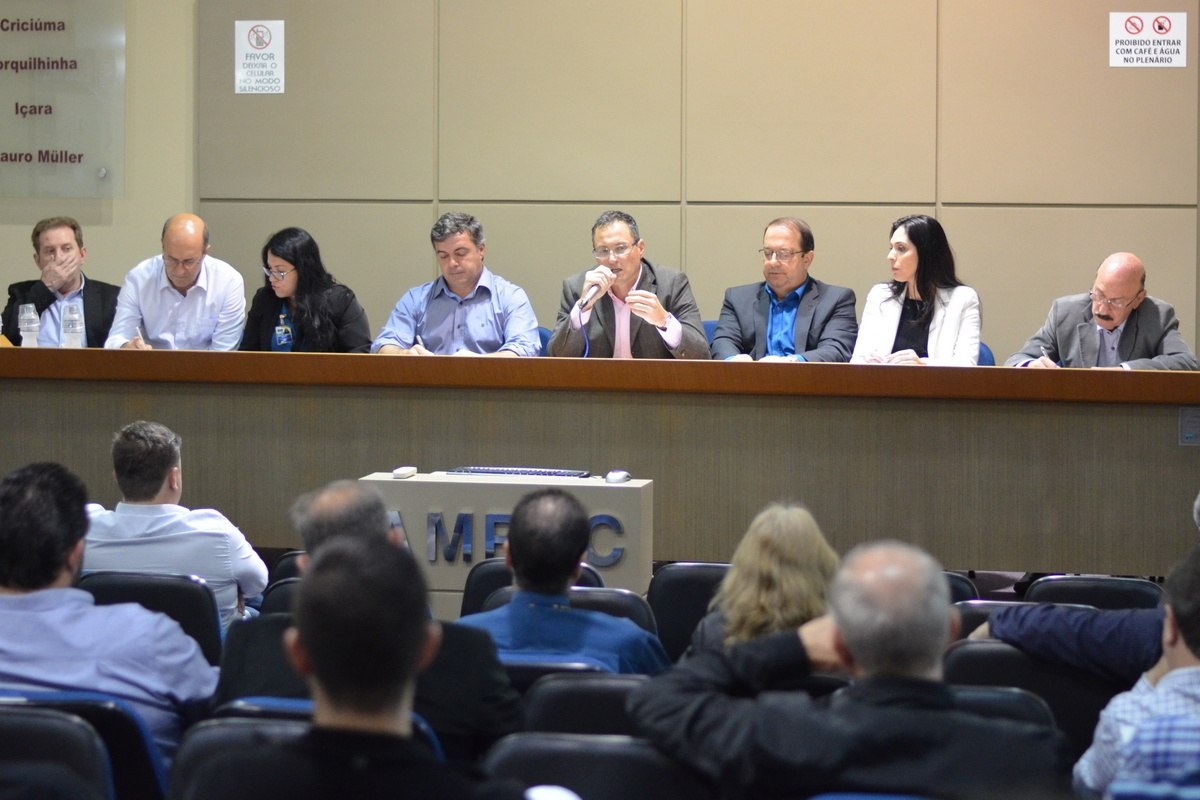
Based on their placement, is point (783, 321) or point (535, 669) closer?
point (535, 669)

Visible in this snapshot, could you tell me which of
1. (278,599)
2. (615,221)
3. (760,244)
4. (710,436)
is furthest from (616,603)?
(760,244)

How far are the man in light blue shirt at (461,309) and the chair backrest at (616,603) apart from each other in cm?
246

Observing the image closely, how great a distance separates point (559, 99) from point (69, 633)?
434 cm

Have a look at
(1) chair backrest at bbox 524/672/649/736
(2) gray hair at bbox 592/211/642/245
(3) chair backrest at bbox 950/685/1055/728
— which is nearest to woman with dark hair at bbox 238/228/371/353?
(2) gray hair at bbox 592/211/642/245

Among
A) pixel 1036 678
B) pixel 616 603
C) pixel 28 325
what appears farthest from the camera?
pixel 28 325

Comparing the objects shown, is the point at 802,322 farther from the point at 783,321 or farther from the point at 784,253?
the point at 784,253

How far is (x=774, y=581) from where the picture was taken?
1983 mm

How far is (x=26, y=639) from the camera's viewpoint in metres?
2.01

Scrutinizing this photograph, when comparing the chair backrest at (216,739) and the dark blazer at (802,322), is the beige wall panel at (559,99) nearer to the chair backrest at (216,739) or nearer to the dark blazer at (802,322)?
the dark blazer at (802,322)

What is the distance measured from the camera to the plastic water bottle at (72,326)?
4516 mm

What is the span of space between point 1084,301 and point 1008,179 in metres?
1.13

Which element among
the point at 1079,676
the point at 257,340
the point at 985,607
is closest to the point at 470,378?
→ the point at 257,340

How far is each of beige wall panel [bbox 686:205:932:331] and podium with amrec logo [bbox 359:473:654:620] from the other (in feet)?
8.27

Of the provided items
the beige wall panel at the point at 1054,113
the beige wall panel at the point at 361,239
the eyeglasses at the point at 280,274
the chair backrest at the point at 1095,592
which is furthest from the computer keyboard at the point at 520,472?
the beige wall panel at the point at 1054,113
